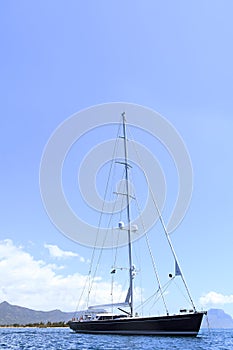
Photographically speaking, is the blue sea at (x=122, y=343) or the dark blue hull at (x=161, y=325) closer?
the blue sea at (x=122, y=343)

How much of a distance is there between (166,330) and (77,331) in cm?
2908

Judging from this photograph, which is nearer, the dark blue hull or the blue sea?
the blue sea

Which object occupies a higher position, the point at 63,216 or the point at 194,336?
the point at 63,216

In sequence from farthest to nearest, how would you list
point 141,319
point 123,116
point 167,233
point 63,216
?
point 123,116, point 167,233, point 141,319, point 63,216

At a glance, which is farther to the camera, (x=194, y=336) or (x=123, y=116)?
(x=123, y=116)

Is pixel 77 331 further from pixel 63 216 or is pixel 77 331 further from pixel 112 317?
pixel 63 216

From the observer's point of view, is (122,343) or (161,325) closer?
(122,343)

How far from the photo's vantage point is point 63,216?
170ft

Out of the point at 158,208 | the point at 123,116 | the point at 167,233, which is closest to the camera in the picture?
the point at 167,233

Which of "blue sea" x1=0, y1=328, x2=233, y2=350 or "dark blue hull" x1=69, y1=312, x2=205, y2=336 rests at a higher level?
"dark blue hull" x1=69, y1=312, x2=205, y2=336

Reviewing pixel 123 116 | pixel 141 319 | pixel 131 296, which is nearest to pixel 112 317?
pixel 131 296

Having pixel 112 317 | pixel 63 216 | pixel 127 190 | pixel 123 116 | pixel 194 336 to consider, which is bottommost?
pixel 194 336

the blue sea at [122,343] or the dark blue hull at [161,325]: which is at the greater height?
the dark blue hull at [161,325]

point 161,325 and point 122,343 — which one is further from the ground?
point 161,325
